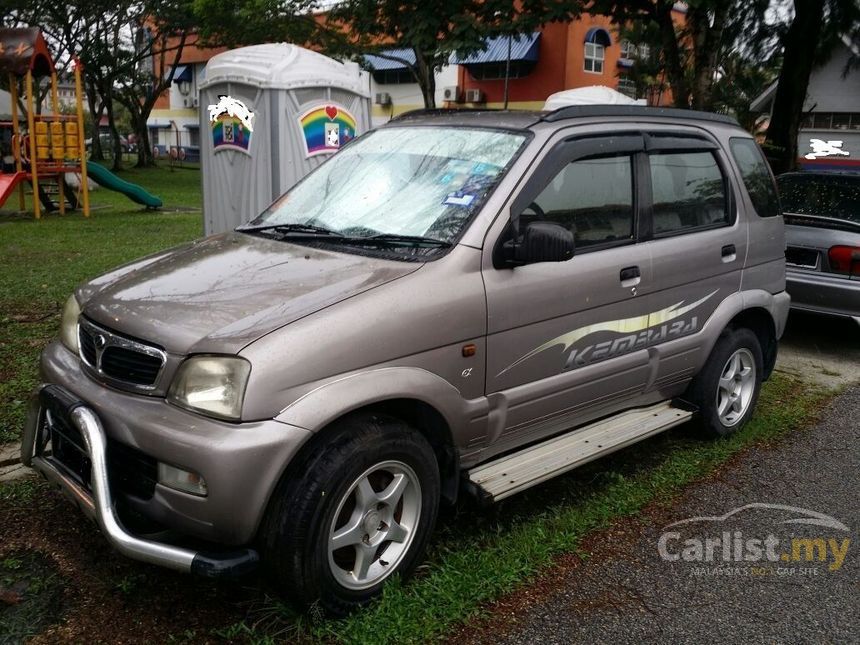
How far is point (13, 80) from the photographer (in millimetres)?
16359

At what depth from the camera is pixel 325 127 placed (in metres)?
10.4

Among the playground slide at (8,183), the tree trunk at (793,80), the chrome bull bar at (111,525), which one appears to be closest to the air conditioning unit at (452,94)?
the playground slide at (8,183)

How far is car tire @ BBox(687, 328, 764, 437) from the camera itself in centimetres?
478

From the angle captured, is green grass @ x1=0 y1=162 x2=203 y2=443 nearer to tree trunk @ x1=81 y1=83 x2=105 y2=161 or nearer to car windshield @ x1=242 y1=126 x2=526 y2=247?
car windshield @ x1=242 y1=126 x2=526 y2=247

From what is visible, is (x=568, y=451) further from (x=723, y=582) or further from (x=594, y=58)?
(x=594, y=58)

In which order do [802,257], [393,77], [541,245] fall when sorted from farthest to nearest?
1. [393,77]
2. [802,257]
3. [541,245]

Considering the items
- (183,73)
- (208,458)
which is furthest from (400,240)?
(183,73)

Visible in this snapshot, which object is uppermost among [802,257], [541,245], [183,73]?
[183,73]

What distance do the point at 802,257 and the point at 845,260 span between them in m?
0.36

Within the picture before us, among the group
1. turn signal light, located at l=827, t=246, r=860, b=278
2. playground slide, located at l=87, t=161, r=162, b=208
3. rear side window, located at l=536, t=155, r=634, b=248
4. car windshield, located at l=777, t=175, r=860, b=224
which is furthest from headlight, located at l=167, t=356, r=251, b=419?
playground slide, located at l=87, t=161, r=162, b=208
